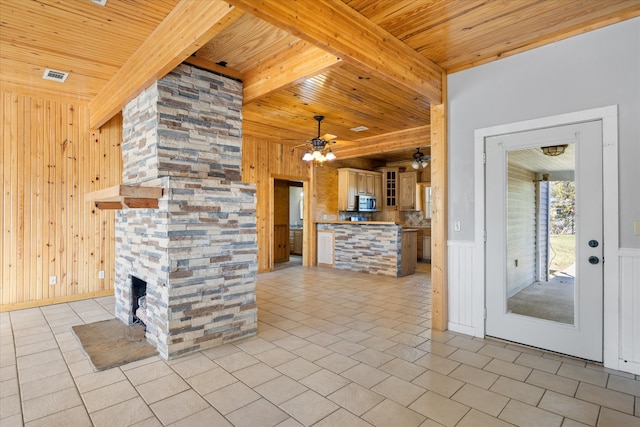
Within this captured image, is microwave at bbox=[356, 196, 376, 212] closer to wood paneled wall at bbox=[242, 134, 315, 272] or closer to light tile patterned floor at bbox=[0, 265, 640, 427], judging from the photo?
wood paneled wall at bbox=[242, 134, 315, 272]

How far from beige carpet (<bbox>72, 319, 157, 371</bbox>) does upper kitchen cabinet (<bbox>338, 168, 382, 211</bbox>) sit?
18.8ft

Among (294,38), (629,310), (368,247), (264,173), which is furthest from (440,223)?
Result: (264,173)

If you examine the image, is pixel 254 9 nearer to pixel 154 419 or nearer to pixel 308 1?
pixel 308 1

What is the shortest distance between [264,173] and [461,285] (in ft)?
15.4

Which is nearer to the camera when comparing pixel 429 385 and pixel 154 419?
pixel 154 419

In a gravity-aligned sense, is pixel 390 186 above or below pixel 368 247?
above

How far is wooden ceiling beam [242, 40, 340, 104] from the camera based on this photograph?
292 centimetres

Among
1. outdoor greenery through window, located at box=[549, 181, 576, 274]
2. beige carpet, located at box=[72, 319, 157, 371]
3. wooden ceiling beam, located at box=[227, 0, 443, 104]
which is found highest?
wooden ceiling beam, located at box=[227, 0, 443, 104]

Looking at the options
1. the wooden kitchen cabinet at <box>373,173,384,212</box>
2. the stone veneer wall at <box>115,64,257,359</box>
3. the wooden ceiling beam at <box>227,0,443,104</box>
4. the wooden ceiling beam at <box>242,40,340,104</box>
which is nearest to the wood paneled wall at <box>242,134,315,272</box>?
the wooden kitchen cabinet at <box>373,173,384,212</box>

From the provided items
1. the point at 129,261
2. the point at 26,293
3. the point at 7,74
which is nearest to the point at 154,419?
the point at 129,261

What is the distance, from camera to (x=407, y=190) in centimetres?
914

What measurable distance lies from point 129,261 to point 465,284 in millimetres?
3564

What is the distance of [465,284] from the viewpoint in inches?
138

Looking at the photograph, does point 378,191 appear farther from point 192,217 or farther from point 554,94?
point 192,217
